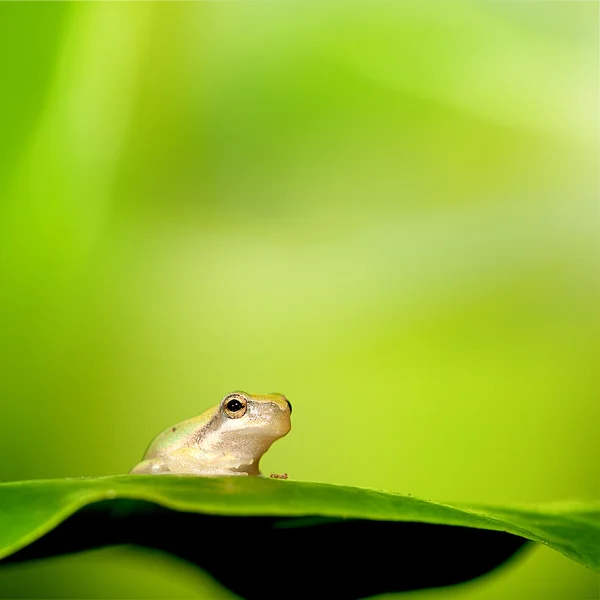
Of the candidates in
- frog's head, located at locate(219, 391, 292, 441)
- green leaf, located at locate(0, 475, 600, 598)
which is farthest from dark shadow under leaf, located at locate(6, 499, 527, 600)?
frog's head, located at locate(219, 391, 292, 441)

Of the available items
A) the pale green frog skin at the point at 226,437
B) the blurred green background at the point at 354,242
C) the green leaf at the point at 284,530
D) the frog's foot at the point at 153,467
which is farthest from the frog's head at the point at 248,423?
the green leaf at the point at 284,530

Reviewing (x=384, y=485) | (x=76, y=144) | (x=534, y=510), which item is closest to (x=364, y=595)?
(x=534, y=510)

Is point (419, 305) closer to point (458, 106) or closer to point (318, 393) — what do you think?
point (318, 393)

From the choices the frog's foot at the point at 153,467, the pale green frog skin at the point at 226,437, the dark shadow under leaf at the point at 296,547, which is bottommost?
the frog's foot at the point at 153,467

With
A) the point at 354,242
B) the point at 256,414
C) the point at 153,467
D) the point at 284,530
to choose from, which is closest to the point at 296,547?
the point at 284,530

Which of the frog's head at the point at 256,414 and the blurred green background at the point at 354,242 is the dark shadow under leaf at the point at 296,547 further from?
the blurred green background at the point at 354,242

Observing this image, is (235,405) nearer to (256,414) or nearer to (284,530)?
(256,414)

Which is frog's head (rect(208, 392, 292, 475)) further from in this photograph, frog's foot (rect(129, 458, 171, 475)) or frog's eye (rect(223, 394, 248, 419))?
frog's foot (rect(129, 458, 171, 475))
